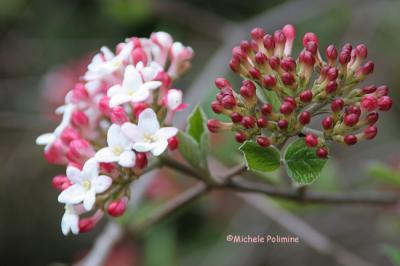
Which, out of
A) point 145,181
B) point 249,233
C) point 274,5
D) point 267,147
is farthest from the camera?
point 274,5

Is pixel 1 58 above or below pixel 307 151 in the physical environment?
below

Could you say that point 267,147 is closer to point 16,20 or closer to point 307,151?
point 307,151

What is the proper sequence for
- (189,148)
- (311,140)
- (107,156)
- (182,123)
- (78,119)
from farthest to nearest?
(182,123) < (78,119) < (189,148) < (107,156) < (311,140)

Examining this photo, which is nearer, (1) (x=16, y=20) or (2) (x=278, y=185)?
(2) (x=278, y=185)

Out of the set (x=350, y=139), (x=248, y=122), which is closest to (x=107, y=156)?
(x=248, y=122)

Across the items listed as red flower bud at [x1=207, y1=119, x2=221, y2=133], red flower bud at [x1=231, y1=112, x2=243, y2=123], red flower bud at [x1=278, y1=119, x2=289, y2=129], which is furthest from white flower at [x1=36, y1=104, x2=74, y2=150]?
red flower bud at [x1=278, y1=119, x2=289, y2=129]

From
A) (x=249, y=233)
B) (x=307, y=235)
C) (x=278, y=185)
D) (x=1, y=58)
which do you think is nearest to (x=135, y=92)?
(x=278, y=185)

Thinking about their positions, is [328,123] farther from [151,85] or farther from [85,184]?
[85,184]
